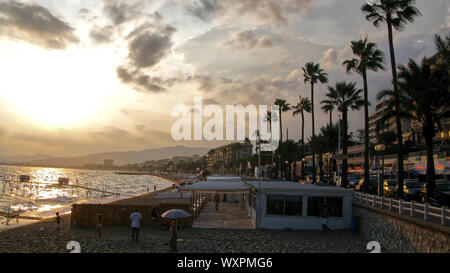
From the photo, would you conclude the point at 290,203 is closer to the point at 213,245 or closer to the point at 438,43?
the point at 213,245

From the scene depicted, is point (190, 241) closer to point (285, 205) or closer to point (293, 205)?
point (285, 205)

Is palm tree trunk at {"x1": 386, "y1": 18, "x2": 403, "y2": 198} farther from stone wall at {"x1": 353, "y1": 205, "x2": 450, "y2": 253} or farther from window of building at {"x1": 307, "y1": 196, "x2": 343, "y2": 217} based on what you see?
window of building at {"x1": 307, "y1": 196, "x2": 343, "y2": 217}

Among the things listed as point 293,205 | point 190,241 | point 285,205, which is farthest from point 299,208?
point 190,241

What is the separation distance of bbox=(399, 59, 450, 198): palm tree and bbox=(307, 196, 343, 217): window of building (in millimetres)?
5509

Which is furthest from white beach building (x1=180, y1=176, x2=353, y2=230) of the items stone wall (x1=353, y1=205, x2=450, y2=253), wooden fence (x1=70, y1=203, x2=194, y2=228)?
wooden fence (x1=70, y1=203, x2=194, y2=228)

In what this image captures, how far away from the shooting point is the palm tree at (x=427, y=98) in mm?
20906

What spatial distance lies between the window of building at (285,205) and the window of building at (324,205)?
75cm

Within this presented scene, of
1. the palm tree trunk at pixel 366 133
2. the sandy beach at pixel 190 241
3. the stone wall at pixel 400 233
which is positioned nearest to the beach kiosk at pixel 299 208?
the sandy beach at pixel 190 241

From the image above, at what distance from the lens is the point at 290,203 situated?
886 inches

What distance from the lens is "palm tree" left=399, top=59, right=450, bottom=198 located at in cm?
2091

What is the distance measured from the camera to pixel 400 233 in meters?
15.7

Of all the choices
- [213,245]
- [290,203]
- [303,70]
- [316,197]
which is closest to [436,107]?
[316,197]

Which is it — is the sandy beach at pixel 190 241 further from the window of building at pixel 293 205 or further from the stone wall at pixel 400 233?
the window of building at pixel 293 205

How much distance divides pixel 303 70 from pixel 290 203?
35.4 metres
